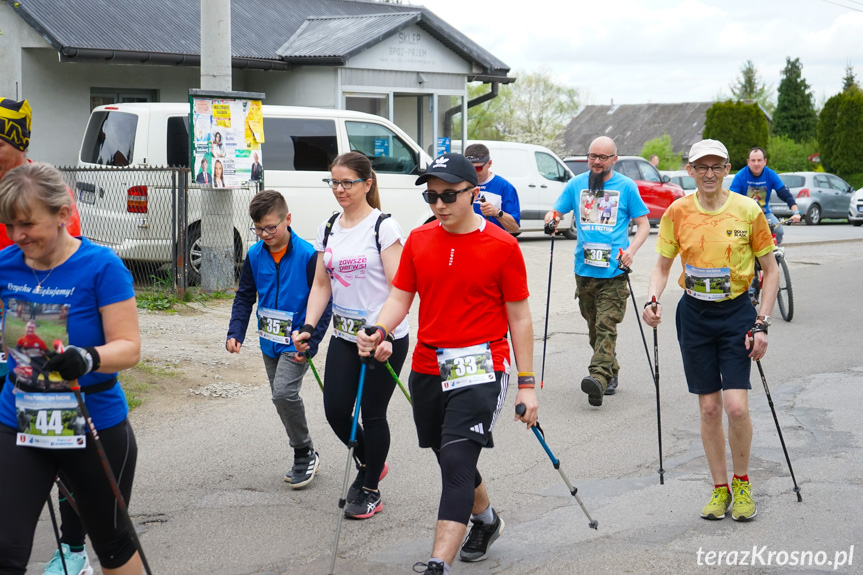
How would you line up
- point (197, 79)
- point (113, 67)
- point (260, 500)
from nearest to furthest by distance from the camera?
Result: point (260, 500) → point (113, 67) → point (197, 79)

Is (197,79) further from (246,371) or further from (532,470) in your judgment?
(532,470)

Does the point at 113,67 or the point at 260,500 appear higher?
the point at 113,67

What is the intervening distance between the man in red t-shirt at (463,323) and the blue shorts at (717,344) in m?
1.42

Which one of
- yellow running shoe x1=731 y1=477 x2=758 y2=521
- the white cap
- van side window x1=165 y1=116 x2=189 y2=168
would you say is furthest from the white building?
yellow running shoe x1=731 y1=477 x2=758 y2=521

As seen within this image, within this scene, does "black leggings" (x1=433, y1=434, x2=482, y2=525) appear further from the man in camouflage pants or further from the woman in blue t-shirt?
the man in camouflage pants

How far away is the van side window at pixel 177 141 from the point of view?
12.4 m

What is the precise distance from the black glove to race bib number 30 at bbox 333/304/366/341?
2.02m

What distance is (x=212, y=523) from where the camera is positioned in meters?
5.13

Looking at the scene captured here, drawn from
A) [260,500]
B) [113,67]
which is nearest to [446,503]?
[260,500]

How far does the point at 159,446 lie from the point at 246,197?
653 centimetres

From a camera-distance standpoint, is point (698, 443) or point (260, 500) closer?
point (260, 500)

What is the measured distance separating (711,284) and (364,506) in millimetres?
2207

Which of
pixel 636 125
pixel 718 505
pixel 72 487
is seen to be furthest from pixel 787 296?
pixel 636 125

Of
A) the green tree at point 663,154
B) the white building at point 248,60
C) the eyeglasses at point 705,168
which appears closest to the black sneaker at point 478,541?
the eyeglasses at point 705,168
